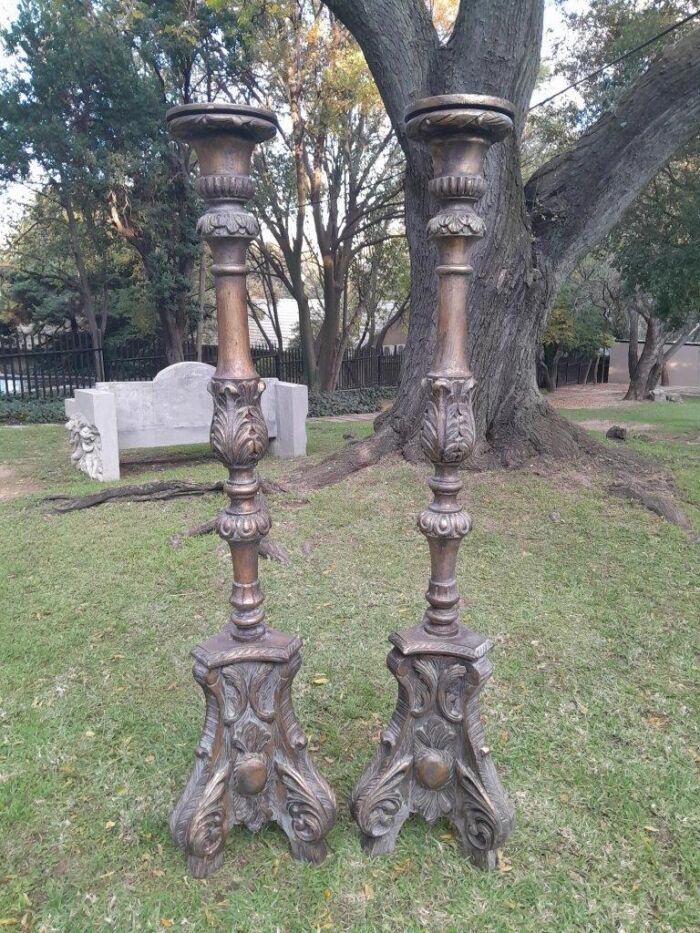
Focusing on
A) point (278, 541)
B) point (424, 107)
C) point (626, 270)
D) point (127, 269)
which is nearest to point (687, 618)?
point (278, 541)

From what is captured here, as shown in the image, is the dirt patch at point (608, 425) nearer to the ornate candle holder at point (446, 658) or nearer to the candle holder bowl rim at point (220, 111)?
the ornate candle holder at point (446, 658)

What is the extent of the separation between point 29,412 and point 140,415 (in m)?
5.92

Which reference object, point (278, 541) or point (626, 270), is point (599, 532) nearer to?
point (278, 541)

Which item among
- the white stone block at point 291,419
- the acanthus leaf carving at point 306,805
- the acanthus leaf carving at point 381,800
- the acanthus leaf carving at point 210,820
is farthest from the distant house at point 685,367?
the acanthus leaf carving at point 210,820

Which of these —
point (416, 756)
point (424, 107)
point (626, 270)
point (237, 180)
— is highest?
point (626, 270)

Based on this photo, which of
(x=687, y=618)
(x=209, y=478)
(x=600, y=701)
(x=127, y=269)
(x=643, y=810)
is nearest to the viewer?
(x=643, y=810)

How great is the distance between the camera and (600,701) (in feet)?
9.08

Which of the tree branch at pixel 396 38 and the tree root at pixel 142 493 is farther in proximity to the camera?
the tree root at pixel 142 493

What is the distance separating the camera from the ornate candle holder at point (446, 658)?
179 centimetres

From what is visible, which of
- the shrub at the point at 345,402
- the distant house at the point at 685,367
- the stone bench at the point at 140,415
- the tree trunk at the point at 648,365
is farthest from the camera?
the distant house at the point at 685,367

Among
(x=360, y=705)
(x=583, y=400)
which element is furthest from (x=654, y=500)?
(x=583, y=400)

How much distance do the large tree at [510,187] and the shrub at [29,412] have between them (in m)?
8.04

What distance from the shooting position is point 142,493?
579 cm

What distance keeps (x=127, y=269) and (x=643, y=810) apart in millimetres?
15505
